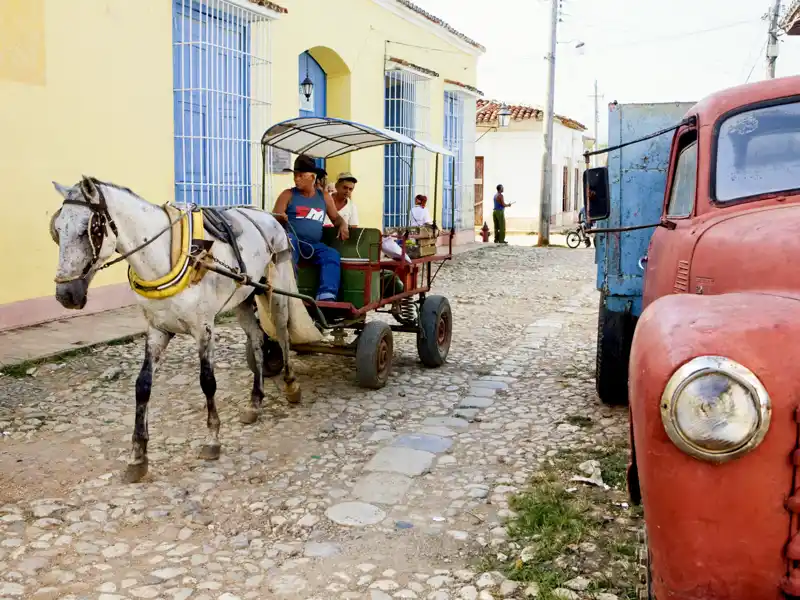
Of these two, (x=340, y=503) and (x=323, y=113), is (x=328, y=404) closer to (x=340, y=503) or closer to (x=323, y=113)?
(x=340, y=503)

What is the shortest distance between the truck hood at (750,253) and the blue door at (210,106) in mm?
8318

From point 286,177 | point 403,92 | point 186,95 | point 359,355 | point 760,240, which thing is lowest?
point 359,355

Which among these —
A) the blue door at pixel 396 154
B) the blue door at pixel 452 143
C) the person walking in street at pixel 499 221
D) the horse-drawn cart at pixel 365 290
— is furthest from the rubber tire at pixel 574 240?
the horse-drawn cart at pixel 365 290

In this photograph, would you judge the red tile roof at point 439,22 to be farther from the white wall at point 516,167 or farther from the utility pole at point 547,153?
the white wall at point 516,167

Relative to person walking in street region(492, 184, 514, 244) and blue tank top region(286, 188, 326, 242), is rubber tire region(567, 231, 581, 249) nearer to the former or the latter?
person walking in street region(492, 184, 514, 244)

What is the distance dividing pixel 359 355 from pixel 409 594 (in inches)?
124

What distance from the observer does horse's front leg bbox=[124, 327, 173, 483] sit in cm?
456

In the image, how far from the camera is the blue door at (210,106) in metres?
10.3

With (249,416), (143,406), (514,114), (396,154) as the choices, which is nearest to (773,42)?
(514,114)

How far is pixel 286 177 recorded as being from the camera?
40.5 ft

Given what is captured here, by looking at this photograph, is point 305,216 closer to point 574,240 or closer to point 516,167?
point 574,240

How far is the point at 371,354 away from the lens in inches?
249

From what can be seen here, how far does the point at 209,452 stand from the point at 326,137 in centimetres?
334

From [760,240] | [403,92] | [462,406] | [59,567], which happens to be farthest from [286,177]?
[760,240]
